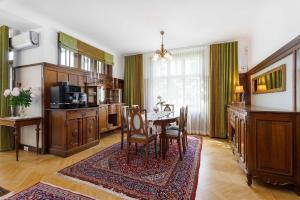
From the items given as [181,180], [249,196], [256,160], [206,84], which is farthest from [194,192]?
[206,84]

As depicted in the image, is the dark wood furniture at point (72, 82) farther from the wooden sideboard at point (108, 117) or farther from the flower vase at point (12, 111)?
the flower vase at point (12, 111)

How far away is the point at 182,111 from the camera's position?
306 cm

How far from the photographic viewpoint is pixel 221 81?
471 centimetres

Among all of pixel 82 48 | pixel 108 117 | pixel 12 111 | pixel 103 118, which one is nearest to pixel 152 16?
pixel 82 48

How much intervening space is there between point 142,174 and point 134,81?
3874 mm

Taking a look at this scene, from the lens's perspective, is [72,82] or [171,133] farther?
[72,82]

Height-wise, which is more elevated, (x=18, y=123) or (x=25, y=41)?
(x=25, y=41)

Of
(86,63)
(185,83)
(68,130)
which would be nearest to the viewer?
(68,130)

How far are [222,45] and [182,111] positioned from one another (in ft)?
9.26

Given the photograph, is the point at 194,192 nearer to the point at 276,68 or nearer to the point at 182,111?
the point at 182,111

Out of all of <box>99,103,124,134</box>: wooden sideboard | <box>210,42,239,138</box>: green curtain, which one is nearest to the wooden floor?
<box>99,103,124,134</box>: wooden sideboard

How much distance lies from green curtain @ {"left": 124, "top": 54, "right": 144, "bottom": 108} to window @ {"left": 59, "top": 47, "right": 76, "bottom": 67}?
2108 mm

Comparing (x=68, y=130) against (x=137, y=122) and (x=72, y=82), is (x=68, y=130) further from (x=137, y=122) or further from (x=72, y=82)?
(x=137, y=122)

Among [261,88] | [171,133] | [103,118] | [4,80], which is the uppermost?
[4,80]
